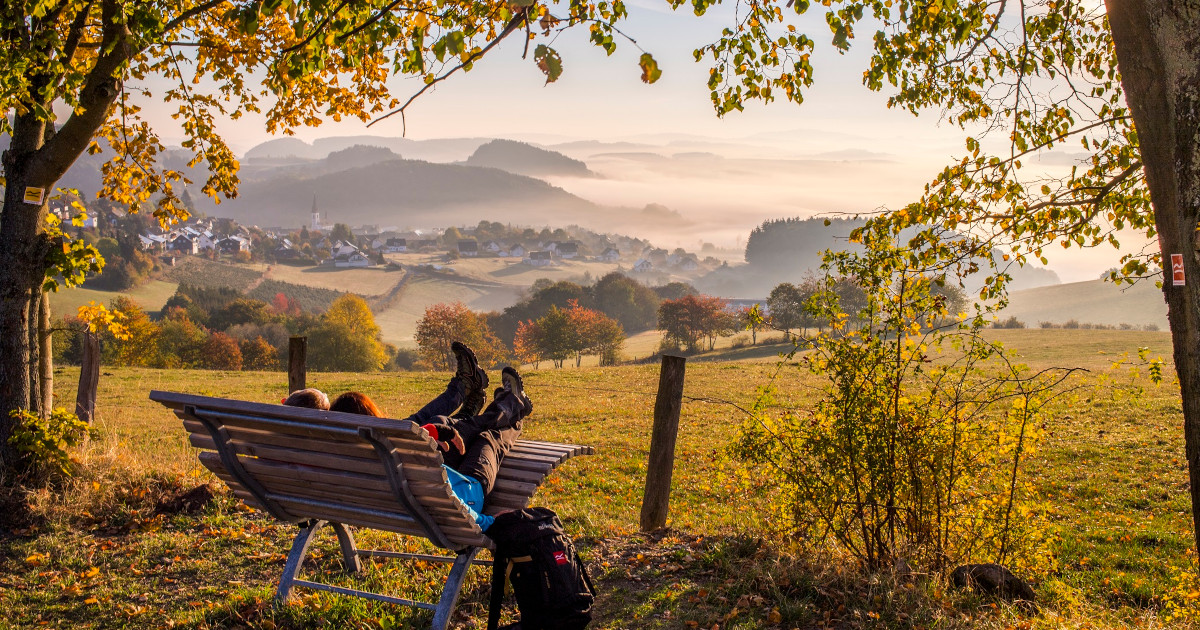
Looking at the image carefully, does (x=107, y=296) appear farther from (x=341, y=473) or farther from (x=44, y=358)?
(x=341, y=473)

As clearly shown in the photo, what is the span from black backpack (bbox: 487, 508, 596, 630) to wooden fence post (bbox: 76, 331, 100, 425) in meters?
10.9

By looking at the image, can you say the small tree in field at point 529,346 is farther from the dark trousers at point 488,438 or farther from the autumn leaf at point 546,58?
the autumn leaf at point 546,58

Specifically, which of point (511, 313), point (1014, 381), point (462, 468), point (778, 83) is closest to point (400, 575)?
point (462, 468)

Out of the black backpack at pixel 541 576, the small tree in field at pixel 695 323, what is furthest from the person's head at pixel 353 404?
the small tree in field at pixel 695 323

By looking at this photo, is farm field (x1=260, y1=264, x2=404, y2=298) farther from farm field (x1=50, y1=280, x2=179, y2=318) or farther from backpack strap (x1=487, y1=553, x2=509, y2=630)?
backpack strap (x1=487, y1=553, x2=509, y2=630)

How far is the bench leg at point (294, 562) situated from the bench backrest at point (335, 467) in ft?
0.70

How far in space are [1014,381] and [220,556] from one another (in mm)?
5582

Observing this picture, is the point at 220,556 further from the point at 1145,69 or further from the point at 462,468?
the point at 1145,69

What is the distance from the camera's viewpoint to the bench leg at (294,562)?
468 cm

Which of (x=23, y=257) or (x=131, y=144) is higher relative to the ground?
(x=131, y=144)

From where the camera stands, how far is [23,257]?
275 inches

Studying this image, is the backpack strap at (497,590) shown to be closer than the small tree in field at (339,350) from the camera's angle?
Yes

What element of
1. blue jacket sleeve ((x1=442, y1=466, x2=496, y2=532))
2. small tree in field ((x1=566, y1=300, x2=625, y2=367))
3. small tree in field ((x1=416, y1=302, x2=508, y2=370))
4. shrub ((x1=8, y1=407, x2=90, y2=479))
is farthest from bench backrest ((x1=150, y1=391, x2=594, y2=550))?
small tree in field ((x1=416, y1=302, x2=508, y2=370))

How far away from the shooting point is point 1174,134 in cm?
380
